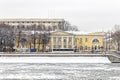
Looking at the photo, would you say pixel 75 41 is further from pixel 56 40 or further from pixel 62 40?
pixel 56 40

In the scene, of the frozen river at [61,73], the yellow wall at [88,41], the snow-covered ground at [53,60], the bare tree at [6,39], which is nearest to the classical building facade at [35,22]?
the yellow wall at [88,41]

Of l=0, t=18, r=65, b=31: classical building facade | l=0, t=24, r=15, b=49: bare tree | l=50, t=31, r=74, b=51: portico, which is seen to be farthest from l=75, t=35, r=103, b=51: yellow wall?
l=0, t=24, r=15, b=49: bare tree

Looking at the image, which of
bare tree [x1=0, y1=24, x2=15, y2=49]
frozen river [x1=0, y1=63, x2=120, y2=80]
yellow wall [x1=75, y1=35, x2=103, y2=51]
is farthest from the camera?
yellow wall [x1=75, y1=35, x2=103, y2=51]

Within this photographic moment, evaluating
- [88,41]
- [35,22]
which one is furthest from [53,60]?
[35,22]

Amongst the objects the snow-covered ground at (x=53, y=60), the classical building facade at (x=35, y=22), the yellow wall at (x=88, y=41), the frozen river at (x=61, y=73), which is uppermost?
the classical building facade at (x=35, y=22)

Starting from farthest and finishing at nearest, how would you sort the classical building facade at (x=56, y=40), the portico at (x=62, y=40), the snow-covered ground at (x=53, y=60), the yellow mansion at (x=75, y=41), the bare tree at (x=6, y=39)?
the portico at (x=62, y=40) < the yellow mansion at (x=75, y=41) < the classical building facade at (x=56, y=40) < the bare tree at (x=6, y=39) < the snow-covered ground at (x=53, y=60)

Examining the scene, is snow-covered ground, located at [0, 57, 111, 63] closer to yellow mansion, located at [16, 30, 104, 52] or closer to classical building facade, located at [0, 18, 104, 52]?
classical building facade, located at [0, 18, 104, 52]

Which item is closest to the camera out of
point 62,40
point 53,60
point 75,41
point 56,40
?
point 53,60

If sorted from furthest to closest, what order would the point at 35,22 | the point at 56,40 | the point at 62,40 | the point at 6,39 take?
the point at 35,22, the point at 62,40, the point at 56,40, the point at 6,39

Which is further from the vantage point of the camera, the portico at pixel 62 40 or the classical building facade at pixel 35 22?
the classical building facade at pixel 35 22

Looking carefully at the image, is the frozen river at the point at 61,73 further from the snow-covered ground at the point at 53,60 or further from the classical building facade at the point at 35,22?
the classical building facade at the point at 35,22

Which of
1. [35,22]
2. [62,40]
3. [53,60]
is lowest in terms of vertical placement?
[53,60]

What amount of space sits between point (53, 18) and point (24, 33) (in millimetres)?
38606

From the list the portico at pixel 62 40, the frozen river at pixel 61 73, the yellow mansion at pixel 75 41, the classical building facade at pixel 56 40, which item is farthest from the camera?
the portico at pixel 62 40
